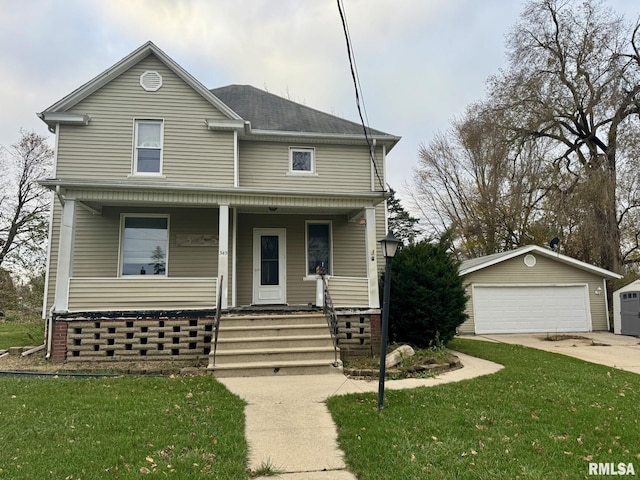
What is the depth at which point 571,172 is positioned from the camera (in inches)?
781

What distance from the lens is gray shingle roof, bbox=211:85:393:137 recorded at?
12172mm

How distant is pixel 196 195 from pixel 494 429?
6950 mm

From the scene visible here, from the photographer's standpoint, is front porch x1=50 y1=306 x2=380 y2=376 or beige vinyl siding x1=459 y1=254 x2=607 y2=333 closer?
front porch x1=50 y1=306 x2=380 y2=376

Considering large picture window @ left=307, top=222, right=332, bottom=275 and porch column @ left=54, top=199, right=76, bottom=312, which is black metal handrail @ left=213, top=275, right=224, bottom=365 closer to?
porch column @ left=54, top=199, right=76, bottom=312

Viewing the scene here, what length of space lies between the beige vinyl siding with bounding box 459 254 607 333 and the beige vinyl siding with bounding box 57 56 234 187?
34.0 ft

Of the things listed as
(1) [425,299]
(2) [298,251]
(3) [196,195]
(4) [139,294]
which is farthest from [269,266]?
(1) [425,299]

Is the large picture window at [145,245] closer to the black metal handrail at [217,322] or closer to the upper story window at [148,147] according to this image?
the upper story window at [148,147]

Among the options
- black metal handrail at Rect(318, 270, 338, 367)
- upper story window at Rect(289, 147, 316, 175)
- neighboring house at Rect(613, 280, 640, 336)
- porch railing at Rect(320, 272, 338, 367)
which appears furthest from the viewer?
neighboring house at Rect(613, 280, 640, 336)

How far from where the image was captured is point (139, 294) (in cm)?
845

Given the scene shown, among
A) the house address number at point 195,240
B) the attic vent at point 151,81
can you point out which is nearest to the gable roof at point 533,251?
the house address number at point 195,240

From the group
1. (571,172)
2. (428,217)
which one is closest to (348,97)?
(571,172)

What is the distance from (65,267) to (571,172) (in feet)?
69.7

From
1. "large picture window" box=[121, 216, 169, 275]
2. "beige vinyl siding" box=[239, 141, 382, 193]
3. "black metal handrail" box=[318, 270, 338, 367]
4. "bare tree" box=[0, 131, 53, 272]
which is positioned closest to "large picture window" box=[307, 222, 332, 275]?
"beige vinyl siding" box=[239, 141, 382, 193]

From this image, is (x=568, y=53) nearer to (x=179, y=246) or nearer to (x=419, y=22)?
(x=419, y=22)
